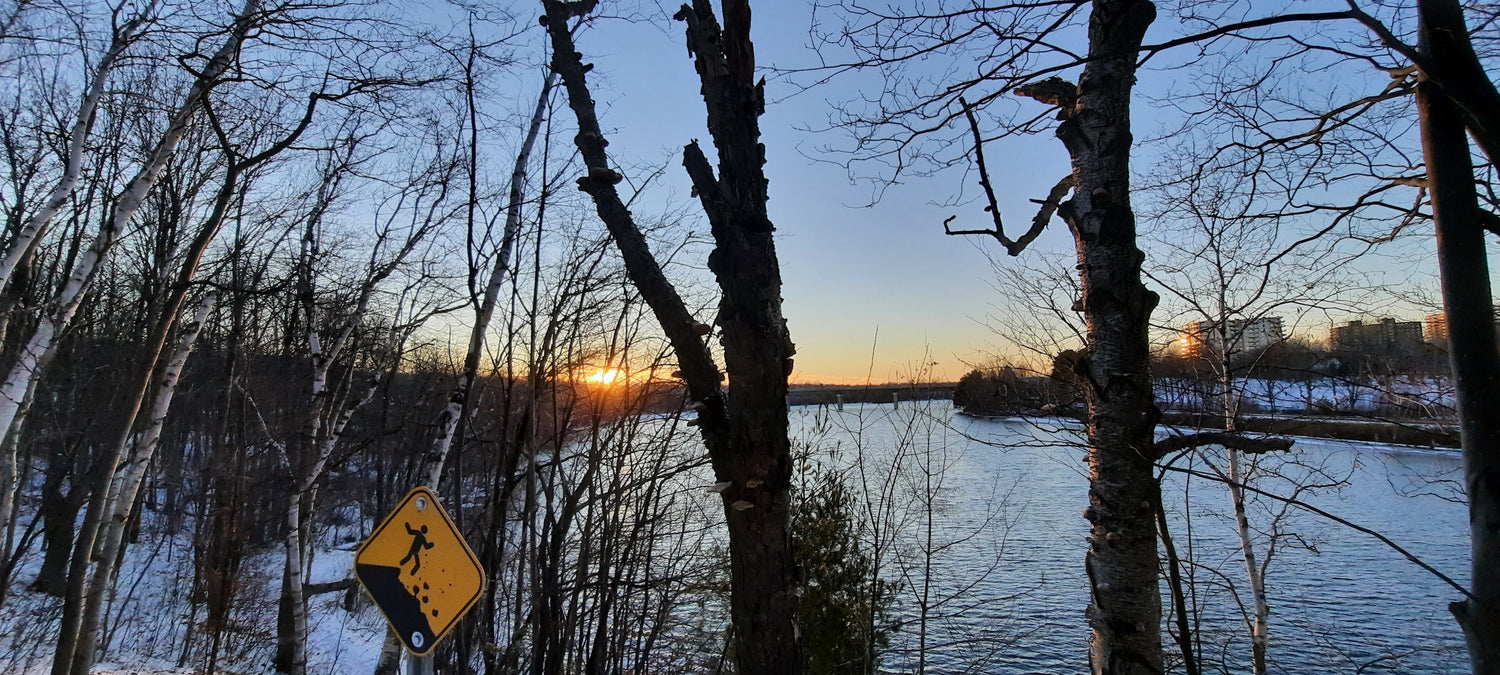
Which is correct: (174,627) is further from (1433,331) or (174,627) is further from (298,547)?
(1433,331)

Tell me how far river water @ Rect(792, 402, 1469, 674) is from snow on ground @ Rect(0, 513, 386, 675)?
8.55 m

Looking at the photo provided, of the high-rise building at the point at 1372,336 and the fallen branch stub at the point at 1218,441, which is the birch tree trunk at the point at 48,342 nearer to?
the fallen branch stub at the point at 1218,441

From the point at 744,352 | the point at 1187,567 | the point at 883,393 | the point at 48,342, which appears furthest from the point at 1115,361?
the point at 1187,567

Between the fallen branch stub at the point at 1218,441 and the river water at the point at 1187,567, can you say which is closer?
the fallen branch stub at the point at 1218,441

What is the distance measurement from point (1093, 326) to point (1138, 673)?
→ 1328 millimetres

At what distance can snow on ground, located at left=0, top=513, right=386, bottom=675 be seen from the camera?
10765mm

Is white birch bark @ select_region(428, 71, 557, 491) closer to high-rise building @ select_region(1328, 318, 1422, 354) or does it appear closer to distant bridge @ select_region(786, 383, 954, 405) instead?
distant bridge @ select_region(786, 383, 954, 405)

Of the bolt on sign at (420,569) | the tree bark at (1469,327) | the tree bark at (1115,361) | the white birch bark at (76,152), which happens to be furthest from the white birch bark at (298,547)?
the tree bark at (1469,327)

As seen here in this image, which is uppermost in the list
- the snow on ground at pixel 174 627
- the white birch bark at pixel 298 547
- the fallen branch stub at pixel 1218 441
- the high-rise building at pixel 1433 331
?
the high-rise building at pixel 1433 331

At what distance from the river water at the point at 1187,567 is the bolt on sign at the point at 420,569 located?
495 cm

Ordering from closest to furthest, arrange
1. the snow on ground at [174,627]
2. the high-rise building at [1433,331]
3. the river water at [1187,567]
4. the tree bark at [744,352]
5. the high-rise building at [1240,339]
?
the tree bark at [744,352], the high-rise building at [1433,331], the high-rise building at [1240,339], the river water at [1187,567], the snow on ground at [174,627]

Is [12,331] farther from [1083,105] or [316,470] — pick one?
[1083,105]

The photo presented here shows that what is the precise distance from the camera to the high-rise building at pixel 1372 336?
5.99 meters

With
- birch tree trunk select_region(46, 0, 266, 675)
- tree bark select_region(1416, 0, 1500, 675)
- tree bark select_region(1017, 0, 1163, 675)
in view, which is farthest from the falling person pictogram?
birch tree trunk select_region(46, 0, 266, 675)
